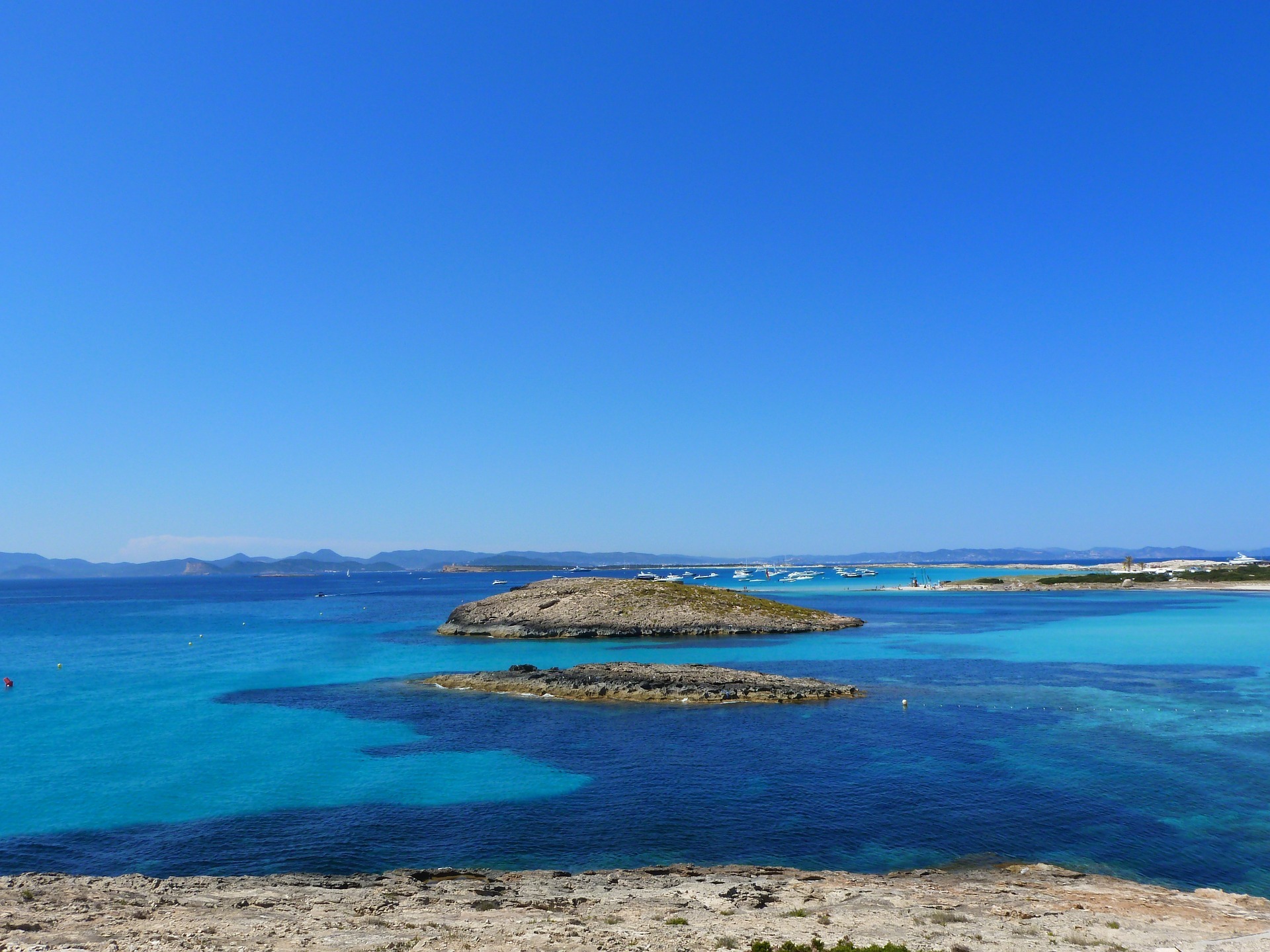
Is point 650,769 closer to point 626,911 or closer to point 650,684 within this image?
point 626,911

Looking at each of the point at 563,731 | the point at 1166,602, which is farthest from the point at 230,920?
the point at 1166,602

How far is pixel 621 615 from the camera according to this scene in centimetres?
9456

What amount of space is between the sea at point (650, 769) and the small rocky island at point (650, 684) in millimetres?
2194

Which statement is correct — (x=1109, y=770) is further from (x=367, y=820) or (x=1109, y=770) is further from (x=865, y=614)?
(x=865, y=614)

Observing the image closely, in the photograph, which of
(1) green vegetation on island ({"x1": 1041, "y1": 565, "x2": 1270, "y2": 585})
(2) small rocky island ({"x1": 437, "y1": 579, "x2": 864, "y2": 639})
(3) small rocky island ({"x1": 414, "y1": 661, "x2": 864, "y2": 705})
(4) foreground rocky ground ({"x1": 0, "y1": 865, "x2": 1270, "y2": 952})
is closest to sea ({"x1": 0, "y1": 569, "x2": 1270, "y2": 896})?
(4) foreground rocky ground ({"x1": 0, "y1": 865, "x2": 1270, "y2": 952})

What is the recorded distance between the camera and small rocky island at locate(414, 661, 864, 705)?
51000 millimetres

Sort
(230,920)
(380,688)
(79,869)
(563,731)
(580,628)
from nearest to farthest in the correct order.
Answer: (230,920), (79,869), (563,731), (380,688), (580,628)

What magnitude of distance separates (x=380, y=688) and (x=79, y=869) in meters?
32.9

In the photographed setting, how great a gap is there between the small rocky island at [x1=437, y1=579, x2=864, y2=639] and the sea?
751 inches

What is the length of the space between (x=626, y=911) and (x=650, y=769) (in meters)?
15.6

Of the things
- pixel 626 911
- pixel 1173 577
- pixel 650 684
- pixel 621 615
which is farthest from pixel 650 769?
pixel 1173 577

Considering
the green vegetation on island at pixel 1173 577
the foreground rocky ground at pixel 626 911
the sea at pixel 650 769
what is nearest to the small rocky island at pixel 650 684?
the sea at pixel 650 769

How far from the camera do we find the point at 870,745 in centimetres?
3838

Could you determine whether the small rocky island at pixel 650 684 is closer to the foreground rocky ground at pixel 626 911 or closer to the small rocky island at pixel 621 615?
the foreground rocky ground at pixel 626 911
